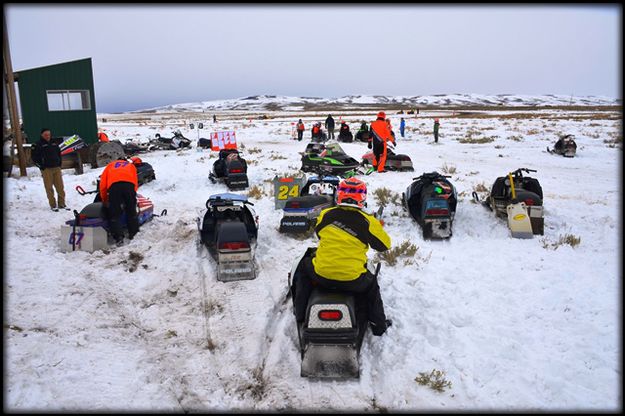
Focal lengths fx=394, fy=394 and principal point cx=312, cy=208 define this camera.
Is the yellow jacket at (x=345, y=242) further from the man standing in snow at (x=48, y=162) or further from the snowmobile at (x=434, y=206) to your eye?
the man standing in snow at (x=48, y=162)

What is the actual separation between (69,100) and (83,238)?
1332 cm

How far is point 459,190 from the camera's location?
10.9 m

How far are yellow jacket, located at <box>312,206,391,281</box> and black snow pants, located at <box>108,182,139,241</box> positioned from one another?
466 centimetres

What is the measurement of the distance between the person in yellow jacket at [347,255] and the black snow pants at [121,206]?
450 centimetres

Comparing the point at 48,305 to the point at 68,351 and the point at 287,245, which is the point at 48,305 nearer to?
the point at 68,351

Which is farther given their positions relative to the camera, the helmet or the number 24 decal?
the number 24 decal

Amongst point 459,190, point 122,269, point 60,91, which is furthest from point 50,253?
point 60,91

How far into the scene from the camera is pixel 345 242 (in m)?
4.29

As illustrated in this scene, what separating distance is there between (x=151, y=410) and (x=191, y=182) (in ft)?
32.6

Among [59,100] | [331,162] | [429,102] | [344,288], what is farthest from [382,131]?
[429,102]

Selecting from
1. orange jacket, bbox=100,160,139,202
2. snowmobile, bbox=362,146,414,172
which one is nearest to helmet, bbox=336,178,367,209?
orange jacket, bbox=100,160,139,202

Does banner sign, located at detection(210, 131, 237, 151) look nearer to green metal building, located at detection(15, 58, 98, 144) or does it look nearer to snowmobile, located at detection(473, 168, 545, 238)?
green metal building, located at detection(15, 58, 98, 144)

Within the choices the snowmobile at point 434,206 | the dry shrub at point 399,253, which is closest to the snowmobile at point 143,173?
the snowmobile at point 434,206

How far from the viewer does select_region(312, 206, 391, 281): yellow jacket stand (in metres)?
4.26
